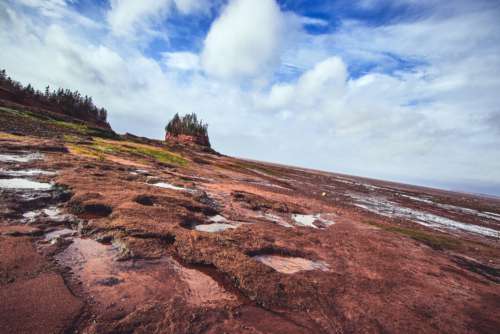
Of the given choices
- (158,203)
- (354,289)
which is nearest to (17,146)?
(158,203)

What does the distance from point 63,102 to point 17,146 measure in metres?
72.5

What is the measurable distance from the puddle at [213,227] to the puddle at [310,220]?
4.34m

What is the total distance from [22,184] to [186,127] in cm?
7617

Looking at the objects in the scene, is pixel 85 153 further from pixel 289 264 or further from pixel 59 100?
pixel 59 100

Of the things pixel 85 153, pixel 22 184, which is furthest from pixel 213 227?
pixel 85 153

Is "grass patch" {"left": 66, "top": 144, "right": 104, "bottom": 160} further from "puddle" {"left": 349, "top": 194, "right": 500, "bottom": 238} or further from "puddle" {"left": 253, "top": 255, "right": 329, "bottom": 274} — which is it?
"puddle" {"left": 349, "top": 194, "right": 500, "bottom": 238}

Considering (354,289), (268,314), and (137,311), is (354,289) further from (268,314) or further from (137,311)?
(137,311)

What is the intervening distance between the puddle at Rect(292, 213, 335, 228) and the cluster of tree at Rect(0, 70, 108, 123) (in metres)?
67.1

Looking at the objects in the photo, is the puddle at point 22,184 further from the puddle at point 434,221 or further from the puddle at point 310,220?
the puddle at point 434,221

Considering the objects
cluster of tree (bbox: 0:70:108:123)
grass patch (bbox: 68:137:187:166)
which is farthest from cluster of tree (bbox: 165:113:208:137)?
grass patch (bbox: 68:137:187:166)

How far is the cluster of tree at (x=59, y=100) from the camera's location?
56281 mm

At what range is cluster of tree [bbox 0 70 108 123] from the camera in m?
56.3

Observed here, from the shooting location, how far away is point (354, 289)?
5895mm

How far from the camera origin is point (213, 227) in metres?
8.73
